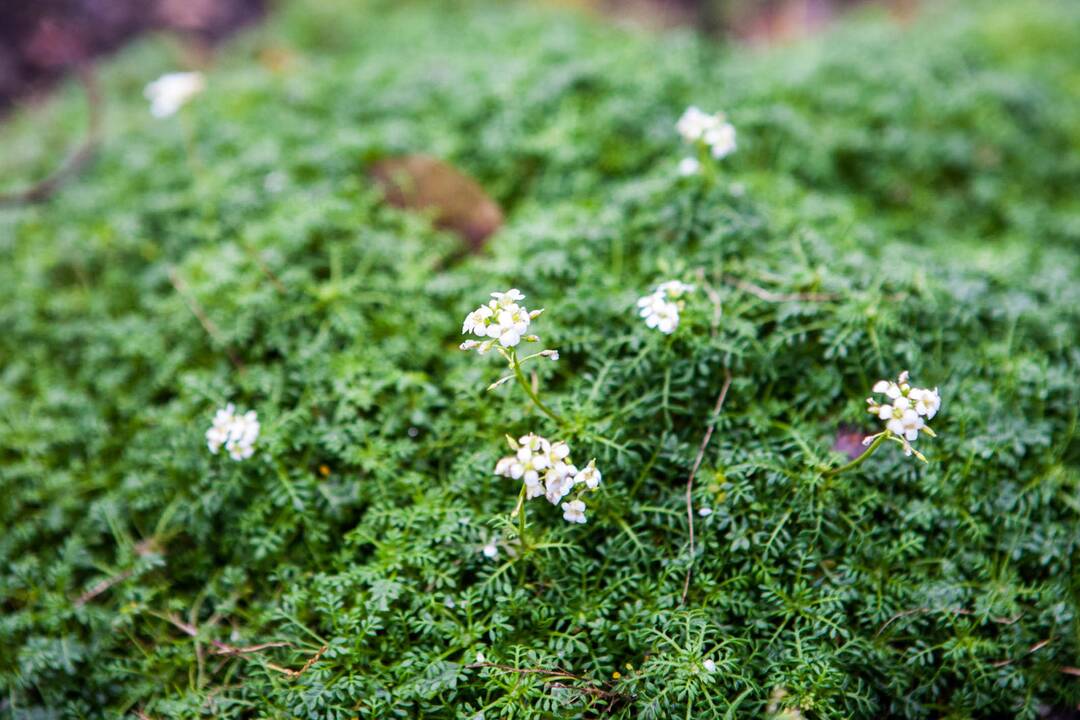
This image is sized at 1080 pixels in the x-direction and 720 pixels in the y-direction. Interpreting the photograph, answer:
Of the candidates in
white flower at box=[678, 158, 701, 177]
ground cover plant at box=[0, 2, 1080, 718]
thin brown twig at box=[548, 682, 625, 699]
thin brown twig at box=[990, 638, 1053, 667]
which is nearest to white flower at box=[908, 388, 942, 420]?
ground cover plant at box=[0, 2, 1080, 718]

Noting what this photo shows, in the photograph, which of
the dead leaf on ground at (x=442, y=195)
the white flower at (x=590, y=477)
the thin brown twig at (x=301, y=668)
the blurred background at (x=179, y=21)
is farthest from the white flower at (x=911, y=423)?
the blurred background at (x=179, y=21)

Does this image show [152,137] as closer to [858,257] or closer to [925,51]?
[858,257]

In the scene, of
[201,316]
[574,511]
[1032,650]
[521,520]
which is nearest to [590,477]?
[574,511]

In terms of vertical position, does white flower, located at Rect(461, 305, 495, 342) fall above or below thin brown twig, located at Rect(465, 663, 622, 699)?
above

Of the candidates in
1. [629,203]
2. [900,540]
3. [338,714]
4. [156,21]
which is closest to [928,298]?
[900,540]

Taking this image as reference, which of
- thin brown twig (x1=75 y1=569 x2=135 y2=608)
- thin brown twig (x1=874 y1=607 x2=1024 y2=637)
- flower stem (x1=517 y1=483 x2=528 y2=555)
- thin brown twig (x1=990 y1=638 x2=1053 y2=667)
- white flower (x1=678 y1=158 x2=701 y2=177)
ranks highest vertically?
white flower (x1=678 y1=158 x2=701 y2=177)

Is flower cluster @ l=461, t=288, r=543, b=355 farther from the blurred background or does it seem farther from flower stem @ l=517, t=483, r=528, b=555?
the blurred background

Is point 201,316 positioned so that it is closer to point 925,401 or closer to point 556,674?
point 556,674
